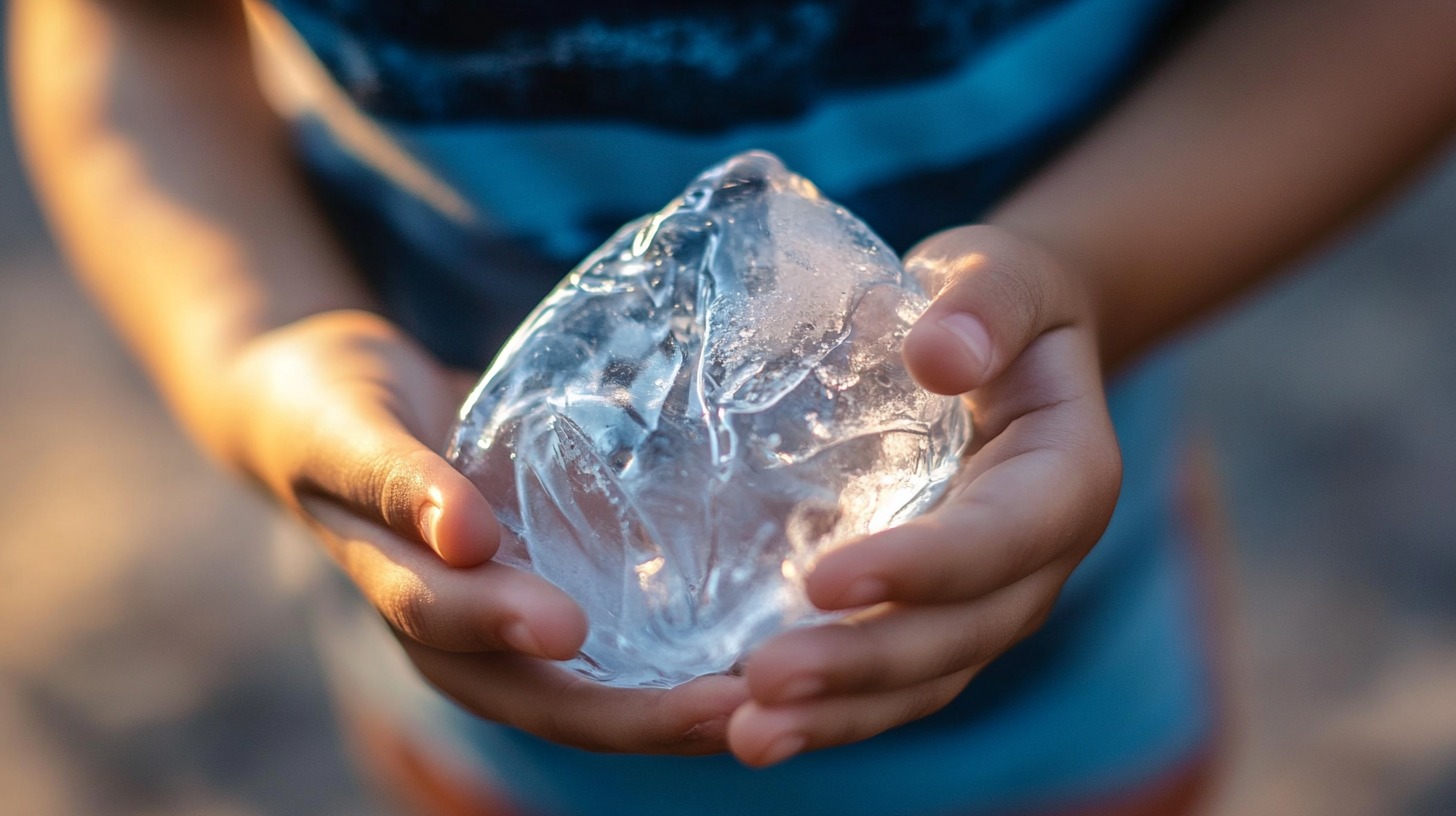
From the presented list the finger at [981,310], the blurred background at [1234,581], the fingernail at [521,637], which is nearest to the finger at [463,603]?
the fingernail at [521,637]

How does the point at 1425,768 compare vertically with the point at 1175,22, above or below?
below

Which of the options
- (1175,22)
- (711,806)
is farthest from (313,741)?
(1175,22)

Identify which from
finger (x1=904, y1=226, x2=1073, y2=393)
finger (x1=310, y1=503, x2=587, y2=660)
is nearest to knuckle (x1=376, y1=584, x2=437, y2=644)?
finger (x1=310, y1=503, x2=587, y2=660)

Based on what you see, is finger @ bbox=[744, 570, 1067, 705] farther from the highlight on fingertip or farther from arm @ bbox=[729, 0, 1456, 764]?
the highlight on fingertip

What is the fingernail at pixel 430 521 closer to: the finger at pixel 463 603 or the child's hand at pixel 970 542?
the finger at pixel 463 603

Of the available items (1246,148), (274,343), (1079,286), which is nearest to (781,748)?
(1079,286)

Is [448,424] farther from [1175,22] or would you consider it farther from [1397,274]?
[1397,274]

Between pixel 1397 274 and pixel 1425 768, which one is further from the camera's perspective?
pixel 1397 274
